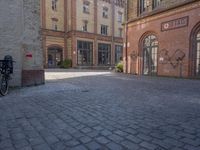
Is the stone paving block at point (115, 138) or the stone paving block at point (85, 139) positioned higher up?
the stone paving block at point (115, 138)

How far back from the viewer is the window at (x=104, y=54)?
31.2m

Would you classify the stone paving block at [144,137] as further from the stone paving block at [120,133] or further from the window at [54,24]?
the window at [54,24]

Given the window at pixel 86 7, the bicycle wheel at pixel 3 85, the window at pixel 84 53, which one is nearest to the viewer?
the bicycle wheel at pixel 3 85

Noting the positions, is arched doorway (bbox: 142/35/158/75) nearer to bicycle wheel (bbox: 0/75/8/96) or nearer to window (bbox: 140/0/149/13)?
window (bbox: 140/0/149/13)

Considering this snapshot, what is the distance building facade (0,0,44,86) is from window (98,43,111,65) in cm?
2293

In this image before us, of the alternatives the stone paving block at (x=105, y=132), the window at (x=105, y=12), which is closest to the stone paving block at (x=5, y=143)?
the stone paving block at (x=105, y=132)

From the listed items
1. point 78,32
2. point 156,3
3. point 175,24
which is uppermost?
point 78,32

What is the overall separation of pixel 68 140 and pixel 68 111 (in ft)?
5.15

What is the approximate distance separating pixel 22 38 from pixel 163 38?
1036 cm

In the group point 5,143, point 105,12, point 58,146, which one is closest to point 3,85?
point 5,143

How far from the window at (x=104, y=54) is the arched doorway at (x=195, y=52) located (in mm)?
20129

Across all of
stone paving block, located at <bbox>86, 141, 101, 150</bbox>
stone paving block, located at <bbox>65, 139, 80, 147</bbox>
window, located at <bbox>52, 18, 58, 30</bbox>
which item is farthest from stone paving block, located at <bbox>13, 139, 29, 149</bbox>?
window, located at <bbox>52, 18, 58, 30</bbox>

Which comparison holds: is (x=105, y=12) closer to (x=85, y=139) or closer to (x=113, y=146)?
(x=85, y=139)

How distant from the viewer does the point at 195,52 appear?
39.2ft
